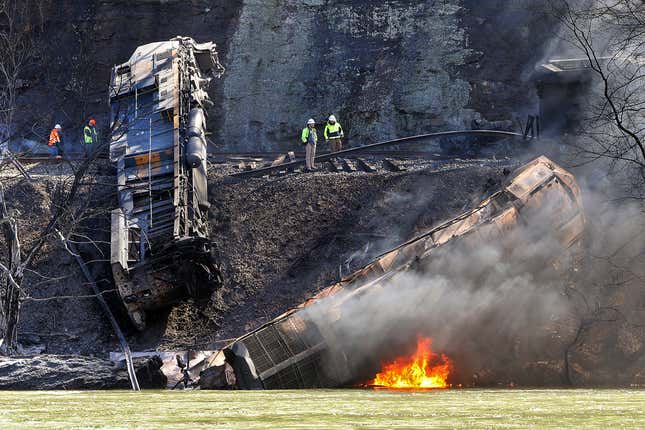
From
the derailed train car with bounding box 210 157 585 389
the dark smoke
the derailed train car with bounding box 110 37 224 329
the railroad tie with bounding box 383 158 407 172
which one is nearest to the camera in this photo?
the derailed train car with bounding box 210 157 585 389

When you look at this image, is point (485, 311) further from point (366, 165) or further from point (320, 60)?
point (320, 60)

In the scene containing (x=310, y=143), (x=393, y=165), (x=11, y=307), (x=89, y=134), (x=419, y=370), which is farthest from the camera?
(x=89, y=134)

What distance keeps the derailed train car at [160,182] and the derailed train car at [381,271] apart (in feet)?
13.2

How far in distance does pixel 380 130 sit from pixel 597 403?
26798 millimetres

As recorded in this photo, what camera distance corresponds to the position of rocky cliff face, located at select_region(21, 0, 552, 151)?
3678 centimetres

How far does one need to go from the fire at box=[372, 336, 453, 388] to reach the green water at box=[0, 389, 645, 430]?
6.87 metres

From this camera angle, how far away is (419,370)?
18.8 m

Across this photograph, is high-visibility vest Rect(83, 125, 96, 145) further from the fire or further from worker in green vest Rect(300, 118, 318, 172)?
the fire

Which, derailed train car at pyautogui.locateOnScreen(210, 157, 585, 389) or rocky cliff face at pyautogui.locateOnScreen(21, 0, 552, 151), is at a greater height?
rocky cliff face at pyautogui.locateOnScreen(21, 0, 552, 151)

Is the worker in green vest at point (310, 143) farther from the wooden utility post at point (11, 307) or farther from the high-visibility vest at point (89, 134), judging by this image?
the wooden utility post at point (11, 307)

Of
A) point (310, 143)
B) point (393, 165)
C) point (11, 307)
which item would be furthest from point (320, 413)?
point (393, 165)

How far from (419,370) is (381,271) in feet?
6.64

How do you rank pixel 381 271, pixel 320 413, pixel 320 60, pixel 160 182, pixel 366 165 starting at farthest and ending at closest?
pixel 320 60 → pixel 366 165 → pixel 160 182 → pixel 381 271 → pixel 320 413

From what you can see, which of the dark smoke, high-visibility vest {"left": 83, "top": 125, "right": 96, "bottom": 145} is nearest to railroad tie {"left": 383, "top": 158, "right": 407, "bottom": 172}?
the dark smoke
